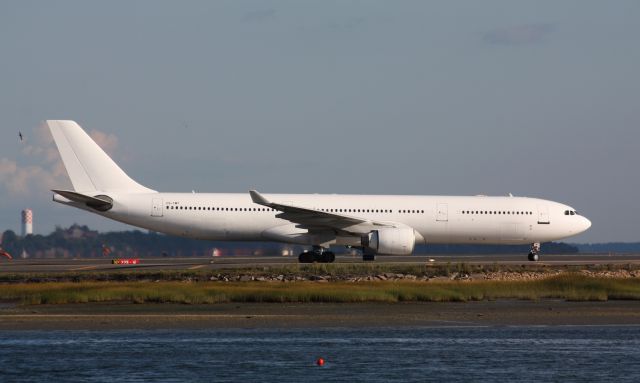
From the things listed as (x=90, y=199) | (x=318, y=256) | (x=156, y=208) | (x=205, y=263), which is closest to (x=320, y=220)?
(x=318, y=256)

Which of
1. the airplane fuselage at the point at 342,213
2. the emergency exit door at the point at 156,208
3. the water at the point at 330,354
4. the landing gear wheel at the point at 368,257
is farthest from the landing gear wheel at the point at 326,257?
the water at the point at 330,354

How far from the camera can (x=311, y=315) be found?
27688 millimetres

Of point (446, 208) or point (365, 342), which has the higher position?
point (446, 208)

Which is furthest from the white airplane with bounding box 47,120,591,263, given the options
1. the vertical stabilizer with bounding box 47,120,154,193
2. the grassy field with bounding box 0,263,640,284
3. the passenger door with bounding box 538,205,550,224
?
the grassy field with bounding box 0,263,640,284

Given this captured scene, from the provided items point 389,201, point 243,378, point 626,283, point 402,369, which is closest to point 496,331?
point 402,369

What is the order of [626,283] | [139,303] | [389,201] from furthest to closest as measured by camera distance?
[389,201] < [626,283] < [139,303]

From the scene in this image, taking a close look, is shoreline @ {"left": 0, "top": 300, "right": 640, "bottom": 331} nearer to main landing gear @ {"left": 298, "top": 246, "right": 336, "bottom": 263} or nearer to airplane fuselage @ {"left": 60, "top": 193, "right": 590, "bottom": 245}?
main landing gear @ {"left": 298, "top": 246, "right": 336, "bottom": 263}

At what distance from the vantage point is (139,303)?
1232 inches

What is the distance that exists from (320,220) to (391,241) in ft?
11.4

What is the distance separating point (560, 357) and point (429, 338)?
3.74 metres

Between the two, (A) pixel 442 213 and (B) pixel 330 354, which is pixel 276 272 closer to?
(A) pixel 442 213

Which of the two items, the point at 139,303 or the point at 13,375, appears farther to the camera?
the point at 139,303

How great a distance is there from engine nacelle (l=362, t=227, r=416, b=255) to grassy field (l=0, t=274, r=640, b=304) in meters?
10.3

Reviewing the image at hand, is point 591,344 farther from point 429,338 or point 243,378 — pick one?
point 243,378
